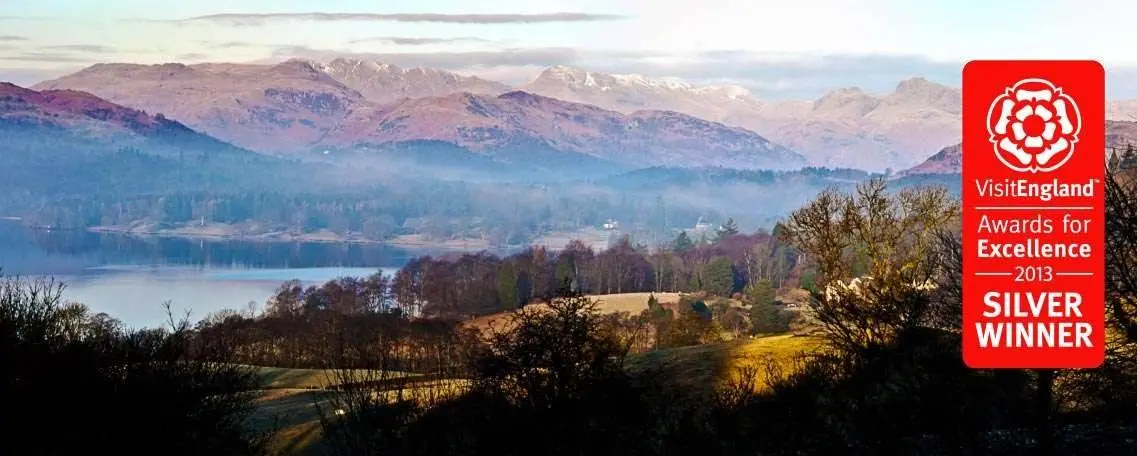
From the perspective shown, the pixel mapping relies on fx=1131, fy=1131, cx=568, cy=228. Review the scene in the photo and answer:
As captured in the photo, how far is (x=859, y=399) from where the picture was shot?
2055 cm

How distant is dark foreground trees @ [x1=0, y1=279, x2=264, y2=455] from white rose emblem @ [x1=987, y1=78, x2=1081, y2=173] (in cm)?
1431

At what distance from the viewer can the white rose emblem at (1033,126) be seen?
291 inches

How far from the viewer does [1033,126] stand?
7.48 m

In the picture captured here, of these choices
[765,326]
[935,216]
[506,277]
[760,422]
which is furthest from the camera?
[506,277]

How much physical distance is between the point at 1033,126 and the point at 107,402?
1493 cm

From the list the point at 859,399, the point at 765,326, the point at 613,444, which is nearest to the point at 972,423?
the point at 859,399

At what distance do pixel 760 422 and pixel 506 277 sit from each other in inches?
3787

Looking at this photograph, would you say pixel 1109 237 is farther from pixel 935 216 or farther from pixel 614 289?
pixel 614 289

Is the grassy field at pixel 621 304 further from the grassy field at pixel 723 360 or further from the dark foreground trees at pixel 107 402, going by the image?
the dark foreground trees at pixel 107 402

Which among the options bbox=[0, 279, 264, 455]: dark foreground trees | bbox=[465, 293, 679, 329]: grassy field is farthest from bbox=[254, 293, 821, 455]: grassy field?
bbox=[465, 293, 679, 329]: grassy field

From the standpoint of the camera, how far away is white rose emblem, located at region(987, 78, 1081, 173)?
7.39m

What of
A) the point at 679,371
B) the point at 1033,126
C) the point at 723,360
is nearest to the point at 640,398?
the point at 1033,126

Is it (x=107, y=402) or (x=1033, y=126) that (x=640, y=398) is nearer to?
(x=107, y=402)

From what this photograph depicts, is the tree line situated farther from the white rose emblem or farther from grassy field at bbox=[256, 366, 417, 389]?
grassy field at bbox=[256, 366, 417, 389]
